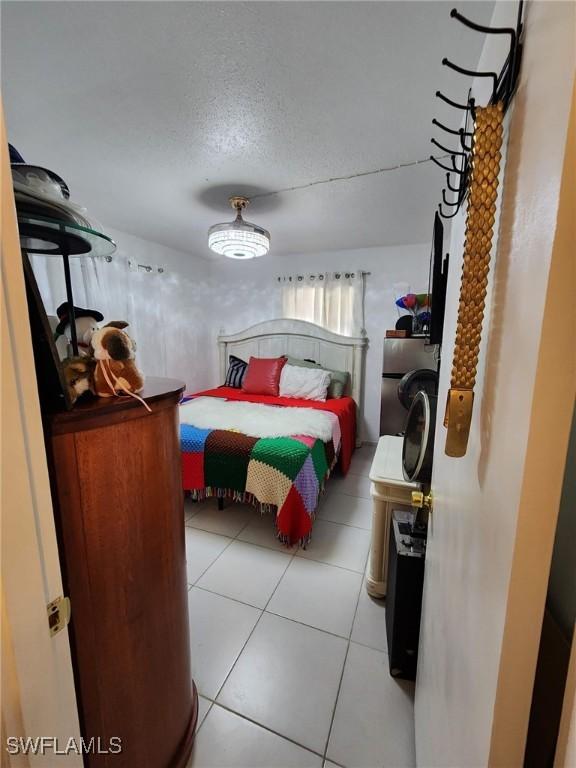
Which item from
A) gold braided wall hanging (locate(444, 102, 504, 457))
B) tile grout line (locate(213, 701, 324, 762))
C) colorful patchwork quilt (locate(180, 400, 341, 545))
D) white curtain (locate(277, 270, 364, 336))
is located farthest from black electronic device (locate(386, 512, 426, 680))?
white curtain (locate(277, 270, 364, 336))

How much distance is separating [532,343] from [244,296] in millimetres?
4320

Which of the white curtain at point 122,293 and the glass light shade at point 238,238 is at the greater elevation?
the glass light shade at point 238,238

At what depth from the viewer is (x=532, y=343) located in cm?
34

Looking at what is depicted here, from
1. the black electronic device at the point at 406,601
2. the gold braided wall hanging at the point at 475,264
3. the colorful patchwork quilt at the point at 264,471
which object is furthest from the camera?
the colorful patchwork quilt at the point at 264,471

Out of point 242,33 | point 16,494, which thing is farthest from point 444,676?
point 242,33

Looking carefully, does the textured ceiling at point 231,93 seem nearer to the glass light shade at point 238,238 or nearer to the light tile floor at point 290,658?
the glass light shade at point 238,238

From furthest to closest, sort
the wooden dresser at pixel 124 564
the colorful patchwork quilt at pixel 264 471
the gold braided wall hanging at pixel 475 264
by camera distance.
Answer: the colorful patchwork quilt at pixel 264 471 < the wooden dresser at pixel 124 564 < the gold braided wall hanging at pixel 475 264

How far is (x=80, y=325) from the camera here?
0.90 metres

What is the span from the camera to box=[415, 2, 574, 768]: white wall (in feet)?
1.06

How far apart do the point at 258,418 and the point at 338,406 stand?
994mm

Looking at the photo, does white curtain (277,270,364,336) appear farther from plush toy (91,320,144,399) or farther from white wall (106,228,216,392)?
plush toy (91,320,144,399)

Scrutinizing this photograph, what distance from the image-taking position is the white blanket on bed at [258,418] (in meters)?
2.34

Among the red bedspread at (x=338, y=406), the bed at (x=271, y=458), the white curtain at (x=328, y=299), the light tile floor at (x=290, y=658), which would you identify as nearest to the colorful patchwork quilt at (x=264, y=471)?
the bed at (x=271, y=458)

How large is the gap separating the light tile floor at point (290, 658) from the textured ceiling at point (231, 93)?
8.18ft
